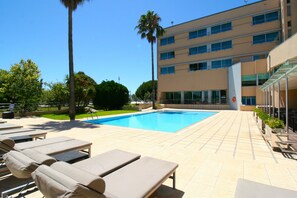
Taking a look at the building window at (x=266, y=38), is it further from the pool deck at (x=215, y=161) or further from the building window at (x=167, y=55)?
the pool deck at (x=215, y=161)

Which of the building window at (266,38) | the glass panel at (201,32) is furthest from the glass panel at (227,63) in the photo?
the glass panel at (201,32)

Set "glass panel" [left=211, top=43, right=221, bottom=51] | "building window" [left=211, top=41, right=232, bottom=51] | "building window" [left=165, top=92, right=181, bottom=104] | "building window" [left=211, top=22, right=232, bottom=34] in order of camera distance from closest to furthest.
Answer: "building window" [left=211, top=41, right=232, bottom=51] < "building window" [left=211, top=22, right=232, bottom=34] < "glass panel" [left=211, top=43, right=221, bottom=51] < "building window" [left=165, top=92, right=181, bottom=104]

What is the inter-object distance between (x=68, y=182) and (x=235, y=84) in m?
25.6

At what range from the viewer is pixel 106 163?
9.92 ft

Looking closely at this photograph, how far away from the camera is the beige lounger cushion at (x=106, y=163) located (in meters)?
2.74

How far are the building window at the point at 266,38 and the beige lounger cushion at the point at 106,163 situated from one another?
2748cm

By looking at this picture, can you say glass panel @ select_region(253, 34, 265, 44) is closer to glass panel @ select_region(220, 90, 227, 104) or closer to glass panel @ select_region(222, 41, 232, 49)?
glass panel @ select_region(222, 41, 232, 49)

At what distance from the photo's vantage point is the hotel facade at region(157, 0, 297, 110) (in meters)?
21.5

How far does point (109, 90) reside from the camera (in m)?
24.9

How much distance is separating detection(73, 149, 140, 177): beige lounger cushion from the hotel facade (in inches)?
764

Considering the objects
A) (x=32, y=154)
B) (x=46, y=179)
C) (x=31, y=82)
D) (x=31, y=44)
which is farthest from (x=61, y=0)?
(x=46, y=179)

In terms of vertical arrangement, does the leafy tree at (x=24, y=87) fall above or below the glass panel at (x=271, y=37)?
below

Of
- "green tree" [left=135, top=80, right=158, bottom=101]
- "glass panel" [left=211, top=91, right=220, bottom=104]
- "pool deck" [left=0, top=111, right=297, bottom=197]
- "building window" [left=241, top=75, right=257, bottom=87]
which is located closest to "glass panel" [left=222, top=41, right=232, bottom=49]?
"building window" [left=241, top=75, right=257, bottom=87]

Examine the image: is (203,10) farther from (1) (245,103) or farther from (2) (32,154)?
(2) (32,154)
